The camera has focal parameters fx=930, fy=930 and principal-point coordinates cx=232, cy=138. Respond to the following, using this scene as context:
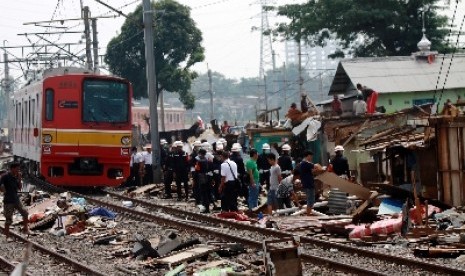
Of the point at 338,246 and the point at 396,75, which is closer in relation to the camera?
the point at 338,246

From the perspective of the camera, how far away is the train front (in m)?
25.0

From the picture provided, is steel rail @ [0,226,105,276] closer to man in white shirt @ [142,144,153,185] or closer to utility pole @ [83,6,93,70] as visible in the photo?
man in white shirt @ [142,144,153,185]

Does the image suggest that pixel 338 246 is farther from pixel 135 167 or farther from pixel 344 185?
pixel 135 167

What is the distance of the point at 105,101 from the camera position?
2547cm

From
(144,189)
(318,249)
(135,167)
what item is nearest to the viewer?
(318,249)

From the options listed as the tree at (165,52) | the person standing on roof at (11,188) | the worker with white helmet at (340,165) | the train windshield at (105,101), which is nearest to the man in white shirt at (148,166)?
the train windshield at (105,101)

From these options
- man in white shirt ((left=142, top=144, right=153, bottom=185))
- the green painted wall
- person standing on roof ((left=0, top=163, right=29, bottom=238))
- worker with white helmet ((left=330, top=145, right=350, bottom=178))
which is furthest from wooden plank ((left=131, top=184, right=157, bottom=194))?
the green painted wall

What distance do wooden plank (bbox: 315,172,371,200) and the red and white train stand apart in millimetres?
8614

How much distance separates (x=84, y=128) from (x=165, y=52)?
3469cm

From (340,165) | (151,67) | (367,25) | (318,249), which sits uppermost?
(367,25)

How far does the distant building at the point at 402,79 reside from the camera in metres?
38.6

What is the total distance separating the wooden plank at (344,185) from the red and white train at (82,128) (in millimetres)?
8614

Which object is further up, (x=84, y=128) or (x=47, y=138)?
(x=84, y=128)

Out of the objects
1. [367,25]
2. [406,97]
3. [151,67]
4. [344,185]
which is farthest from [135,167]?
[367,25]
